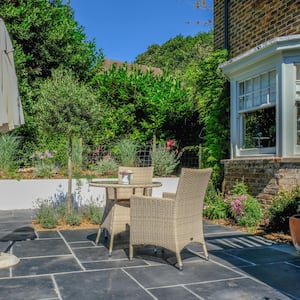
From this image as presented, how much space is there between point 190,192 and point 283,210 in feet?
8.00

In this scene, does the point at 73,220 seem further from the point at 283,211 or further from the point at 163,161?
the point at 163,161

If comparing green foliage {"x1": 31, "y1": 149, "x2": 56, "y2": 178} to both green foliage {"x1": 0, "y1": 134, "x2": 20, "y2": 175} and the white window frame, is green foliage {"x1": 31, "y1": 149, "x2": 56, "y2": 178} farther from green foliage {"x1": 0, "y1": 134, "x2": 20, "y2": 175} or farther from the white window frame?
the white window frame

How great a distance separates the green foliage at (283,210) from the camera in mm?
5707

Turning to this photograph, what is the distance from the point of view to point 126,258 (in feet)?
14.1

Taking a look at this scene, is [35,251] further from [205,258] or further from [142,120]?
[142,120]

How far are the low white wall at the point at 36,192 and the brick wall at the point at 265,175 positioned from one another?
9.63 ft

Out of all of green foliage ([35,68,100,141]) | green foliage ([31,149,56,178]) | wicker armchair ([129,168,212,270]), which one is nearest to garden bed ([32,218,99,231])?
green foliage ([35,68,100,141])

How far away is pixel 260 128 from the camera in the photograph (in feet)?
23.7

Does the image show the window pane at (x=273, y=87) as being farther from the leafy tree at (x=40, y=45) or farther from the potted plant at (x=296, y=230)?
the leafy tree at (x=40, y=45)

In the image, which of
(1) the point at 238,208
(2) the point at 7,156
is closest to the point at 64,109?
(2) the point at 7,156

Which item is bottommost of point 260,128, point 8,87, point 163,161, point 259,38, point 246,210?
point 246,210

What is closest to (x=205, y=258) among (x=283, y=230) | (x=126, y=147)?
(x=283, y=230)

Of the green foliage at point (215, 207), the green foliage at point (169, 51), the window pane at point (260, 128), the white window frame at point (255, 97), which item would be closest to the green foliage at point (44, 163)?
the green foliage at point (215, 207)

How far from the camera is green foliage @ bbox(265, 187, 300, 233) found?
5.71 m
